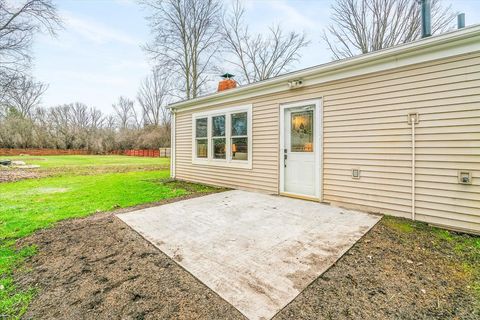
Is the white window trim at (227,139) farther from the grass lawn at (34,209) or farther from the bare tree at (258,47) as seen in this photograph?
the bare tree at (258,47)

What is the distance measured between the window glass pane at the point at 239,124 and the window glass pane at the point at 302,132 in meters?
1.46

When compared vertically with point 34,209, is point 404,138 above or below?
above

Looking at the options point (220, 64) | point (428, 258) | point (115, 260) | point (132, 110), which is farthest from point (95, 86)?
point (428, 258)

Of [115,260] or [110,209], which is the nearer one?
[115,260]

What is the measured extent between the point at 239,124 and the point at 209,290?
479cm

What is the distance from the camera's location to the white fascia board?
306cm

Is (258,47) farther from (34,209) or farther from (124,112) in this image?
(124,112)

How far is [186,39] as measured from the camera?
14312 millimetres

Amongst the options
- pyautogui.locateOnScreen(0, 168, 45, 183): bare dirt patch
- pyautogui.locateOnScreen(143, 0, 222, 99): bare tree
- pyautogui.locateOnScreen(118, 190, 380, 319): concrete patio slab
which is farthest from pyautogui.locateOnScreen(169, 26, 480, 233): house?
pyautogui.locateOnScreen(143, 0, 222, 99): bare tree

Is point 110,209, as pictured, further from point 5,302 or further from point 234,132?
point 234,132

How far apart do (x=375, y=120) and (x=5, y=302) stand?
5.15 m

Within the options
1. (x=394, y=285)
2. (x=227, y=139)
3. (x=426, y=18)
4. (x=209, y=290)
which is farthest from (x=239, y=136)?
(x=394, y=285)

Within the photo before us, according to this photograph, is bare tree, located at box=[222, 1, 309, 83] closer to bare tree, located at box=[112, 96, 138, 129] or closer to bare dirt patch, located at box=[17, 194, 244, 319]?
bare dirt patch, located at box=[17, 194, 244, 319]

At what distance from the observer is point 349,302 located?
1.66m
